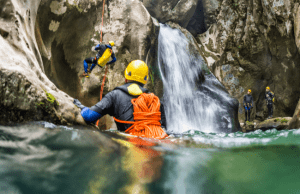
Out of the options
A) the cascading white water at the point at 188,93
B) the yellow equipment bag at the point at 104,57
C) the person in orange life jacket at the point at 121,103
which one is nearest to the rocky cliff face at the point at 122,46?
the person in orange life jacket at the point at 121,103

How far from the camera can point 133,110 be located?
3158mm

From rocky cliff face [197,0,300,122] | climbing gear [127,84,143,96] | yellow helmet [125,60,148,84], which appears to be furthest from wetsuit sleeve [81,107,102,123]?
rocky cliff face [197,0,300,122]

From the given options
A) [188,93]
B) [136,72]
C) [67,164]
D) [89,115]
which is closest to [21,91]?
[89,115]

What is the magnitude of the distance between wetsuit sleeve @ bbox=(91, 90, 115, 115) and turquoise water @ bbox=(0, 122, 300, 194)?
1095 mm

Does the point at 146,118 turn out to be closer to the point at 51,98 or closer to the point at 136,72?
the point at 136,72

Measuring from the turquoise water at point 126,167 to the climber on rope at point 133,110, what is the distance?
104cm

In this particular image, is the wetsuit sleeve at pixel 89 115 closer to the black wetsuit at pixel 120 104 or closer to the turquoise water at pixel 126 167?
the black wetsuit at pixel 120 104

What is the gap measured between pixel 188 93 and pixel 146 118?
663 cm

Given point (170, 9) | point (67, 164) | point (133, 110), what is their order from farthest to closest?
point (170, 9) → point (133, 110) → point (67, 164)

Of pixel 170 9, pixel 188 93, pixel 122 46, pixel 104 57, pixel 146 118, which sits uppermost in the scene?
pixel 170 9

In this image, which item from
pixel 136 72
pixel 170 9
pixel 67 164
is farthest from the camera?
pixel 170 9

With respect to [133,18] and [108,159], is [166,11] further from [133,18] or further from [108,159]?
[108,159]

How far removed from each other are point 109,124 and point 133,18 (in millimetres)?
3577

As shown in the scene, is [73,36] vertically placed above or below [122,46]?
above
